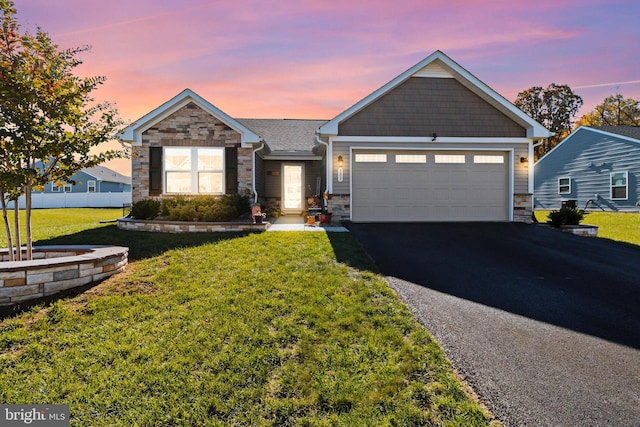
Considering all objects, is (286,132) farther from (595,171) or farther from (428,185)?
(595,171)

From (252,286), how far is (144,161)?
8.90m

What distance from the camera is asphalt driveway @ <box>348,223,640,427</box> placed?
99.4 inches

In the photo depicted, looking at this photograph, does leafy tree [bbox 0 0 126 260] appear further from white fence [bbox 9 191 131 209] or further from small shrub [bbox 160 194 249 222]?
white fence [bbox 9 191 131 209]

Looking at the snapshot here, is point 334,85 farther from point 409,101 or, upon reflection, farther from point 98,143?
point 98,143

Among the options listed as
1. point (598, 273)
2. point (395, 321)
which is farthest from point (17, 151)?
point (598, 273)

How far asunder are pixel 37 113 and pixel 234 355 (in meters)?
5.34

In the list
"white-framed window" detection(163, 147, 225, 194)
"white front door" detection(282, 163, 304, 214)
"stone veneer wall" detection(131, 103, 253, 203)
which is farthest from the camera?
"white front door" detection(282, 163, 304, 214)

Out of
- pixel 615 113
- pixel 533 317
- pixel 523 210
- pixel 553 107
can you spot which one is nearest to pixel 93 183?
pixel 523 210

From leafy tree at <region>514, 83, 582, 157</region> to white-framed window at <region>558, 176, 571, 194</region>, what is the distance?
17093 mm

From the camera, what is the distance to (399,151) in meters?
10.8

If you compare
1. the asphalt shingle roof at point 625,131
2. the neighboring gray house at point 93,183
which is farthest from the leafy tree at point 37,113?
the neighboring gray house at point 93,183

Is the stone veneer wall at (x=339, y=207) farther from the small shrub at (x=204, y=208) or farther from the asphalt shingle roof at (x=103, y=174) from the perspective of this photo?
the asphalt shingle roof at (x=103, y=174)

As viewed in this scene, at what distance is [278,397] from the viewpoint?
2.56 meters

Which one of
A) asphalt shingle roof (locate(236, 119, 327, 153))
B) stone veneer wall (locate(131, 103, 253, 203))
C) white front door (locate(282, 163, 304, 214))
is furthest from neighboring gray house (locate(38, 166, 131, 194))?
white front door (locate(282, 163, 304, 214))
